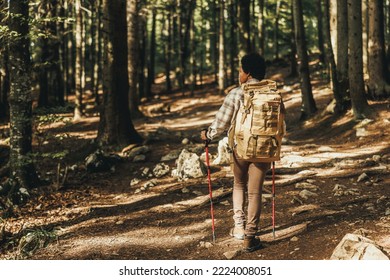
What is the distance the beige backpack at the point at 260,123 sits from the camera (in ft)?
15.8

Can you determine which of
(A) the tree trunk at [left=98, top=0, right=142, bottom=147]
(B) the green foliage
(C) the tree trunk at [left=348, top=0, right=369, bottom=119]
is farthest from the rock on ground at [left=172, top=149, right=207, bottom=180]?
(C) the tree trunk at [left=348, top=0, right=369, bottom=119]

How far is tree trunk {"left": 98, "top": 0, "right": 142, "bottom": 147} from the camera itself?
1226cm

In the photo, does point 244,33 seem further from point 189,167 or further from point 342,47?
point 189,167

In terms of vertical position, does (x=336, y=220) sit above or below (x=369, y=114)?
below

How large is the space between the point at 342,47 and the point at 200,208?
8.54 m

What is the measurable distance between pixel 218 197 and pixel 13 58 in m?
5.24

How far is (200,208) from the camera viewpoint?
768 centimetres

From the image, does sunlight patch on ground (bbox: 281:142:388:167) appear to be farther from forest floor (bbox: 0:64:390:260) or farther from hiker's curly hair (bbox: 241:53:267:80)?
hiker's curly hair (bbox: 241:53:267:80)

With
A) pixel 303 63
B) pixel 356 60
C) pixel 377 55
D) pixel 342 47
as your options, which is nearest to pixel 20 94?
pixel 356 60

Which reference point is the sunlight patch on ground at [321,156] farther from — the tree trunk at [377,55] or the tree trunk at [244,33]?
the tree trunk at [244,33]

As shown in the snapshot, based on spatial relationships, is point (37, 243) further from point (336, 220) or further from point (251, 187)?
point (336, 220)

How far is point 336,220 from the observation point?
Result: 6043 mm

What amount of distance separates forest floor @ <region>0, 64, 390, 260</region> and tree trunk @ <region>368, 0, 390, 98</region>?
92cm
